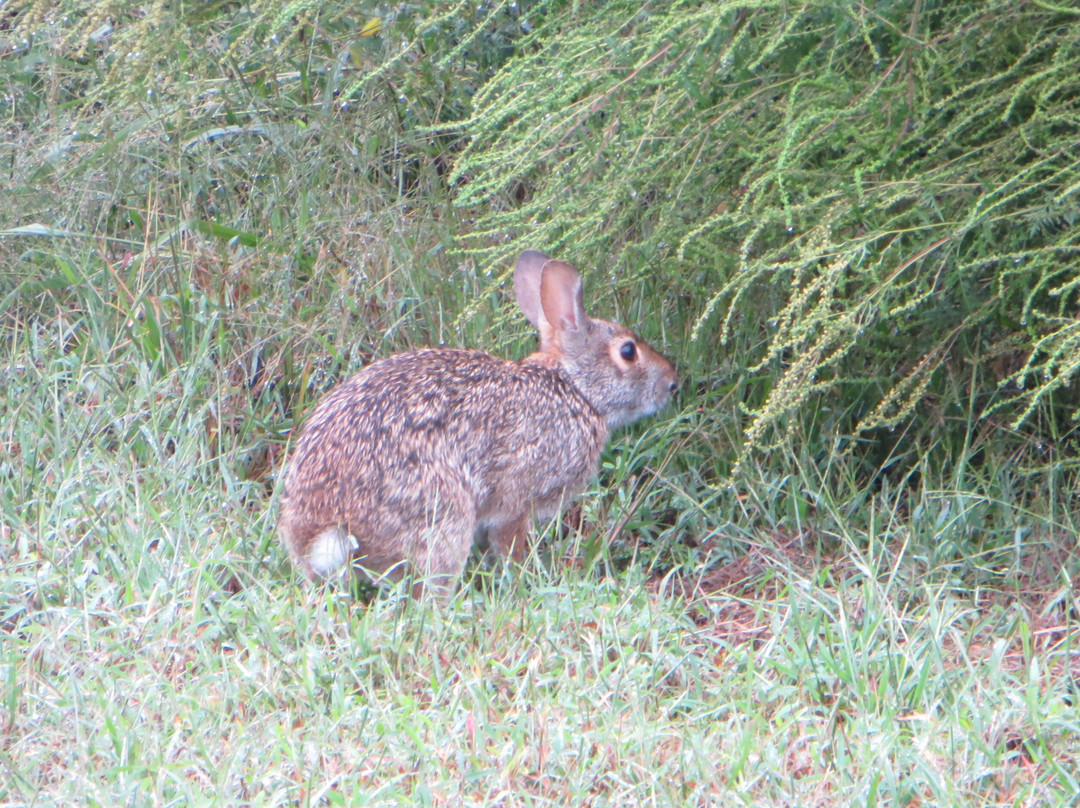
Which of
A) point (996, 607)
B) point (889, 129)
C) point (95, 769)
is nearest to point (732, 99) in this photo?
point (889, 129)

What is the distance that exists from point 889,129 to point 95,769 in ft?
8.90

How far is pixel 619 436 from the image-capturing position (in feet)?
17.2

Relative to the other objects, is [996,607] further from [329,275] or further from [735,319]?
[329,275]

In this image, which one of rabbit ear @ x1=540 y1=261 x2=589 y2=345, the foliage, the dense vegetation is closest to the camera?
the dense vegetation

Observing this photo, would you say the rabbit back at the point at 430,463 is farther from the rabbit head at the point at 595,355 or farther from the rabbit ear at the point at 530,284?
the rabbit ear at the point at 530,284

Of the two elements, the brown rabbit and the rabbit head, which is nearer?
the brown rabbit

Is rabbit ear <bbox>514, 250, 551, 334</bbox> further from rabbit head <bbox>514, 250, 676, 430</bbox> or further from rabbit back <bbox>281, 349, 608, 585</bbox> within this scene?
rabbit back <bbox>281, 349, 608, 585</bbox>

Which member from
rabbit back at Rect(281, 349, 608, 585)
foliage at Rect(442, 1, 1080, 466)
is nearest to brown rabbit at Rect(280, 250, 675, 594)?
rabbit back at Rect(281, 349, 608, 585)

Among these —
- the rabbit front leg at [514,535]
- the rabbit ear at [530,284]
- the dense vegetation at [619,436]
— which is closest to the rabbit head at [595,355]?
the rabbit ear at [530,284]

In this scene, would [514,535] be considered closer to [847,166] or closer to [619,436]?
[619,436]

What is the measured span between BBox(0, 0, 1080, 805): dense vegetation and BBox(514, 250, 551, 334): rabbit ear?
111 mm

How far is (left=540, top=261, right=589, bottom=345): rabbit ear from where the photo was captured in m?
4.68

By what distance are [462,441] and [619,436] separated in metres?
1.14

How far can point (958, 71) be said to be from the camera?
13.6 ft
